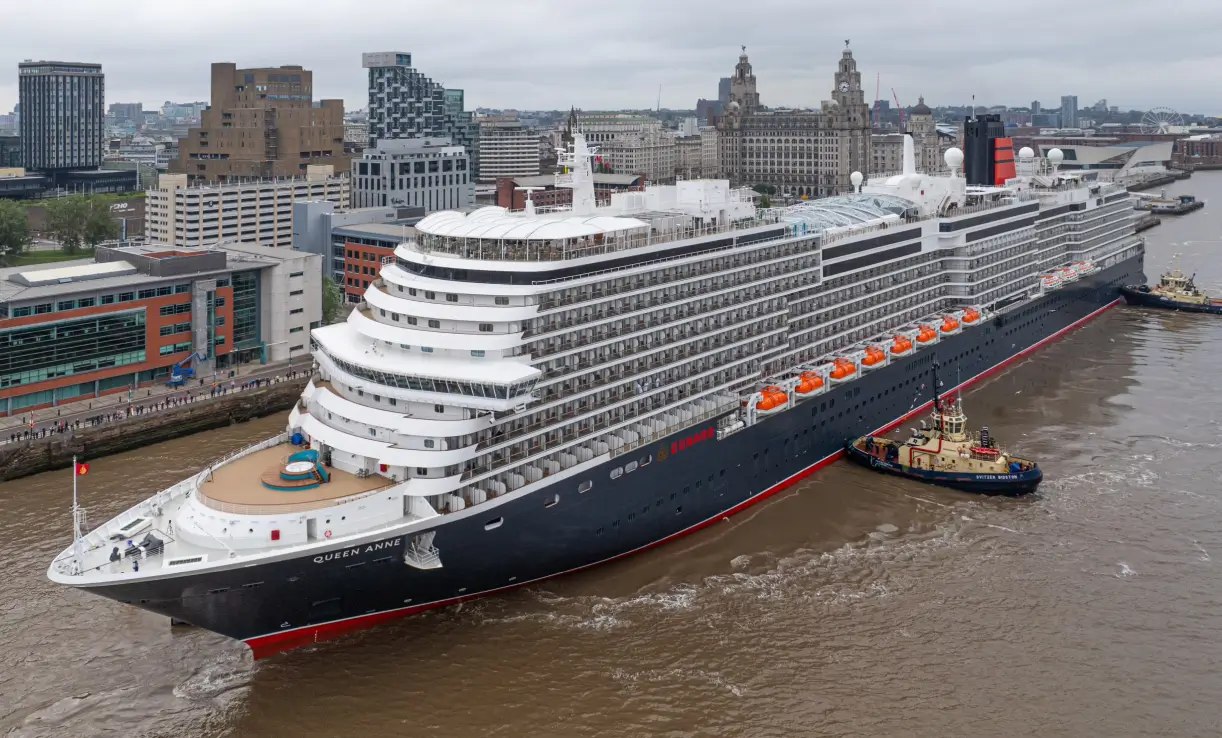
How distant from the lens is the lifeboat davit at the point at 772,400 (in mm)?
34406

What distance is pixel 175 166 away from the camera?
118 m

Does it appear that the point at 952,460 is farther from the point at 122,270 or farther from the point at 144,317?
the point at 122,270

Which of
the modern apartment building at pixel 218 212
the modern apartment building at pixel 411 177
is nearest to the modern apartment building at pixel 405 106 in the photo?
the modern apartment building at pixel 411 177

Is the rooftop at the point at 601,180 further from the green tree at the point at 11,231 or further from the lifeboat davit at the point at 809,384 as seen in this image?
the lifeboat davit at the point at 809,384

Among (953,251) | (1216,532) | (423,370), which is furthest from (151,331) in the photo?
(1216,532)

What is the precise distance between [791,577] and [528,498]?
8251 millimetres

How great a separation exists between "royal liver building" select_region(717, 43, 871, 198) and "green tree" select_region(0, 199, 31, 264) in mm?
98115

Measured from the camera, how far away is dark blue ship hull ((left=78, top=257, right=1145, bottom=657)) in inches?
937

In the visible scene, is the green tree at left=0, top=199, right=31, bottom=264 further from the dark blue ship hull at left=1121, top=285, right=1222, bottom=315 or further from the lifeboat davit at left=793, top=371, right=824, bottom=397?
the dark blue ship hull at left=1121, top=285, right=1222, bottom=315

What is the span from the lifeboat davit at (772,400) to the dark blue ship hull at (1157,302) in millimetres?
45072

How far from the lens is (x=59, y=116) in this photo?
141000mm

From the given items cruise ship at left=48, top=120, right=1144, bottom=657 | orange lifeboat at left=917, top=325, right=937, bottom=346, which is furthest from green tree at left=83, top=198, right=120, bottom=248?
orange lifeboat at left=917, top=325, right=937, bottom=346

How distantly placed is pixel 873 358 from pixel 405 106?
124179mm

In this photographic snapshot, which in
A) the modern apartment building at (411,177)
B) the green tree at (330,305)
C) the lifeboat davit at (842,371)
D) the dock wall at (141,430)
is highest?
the modern apartment building at (411,177)
